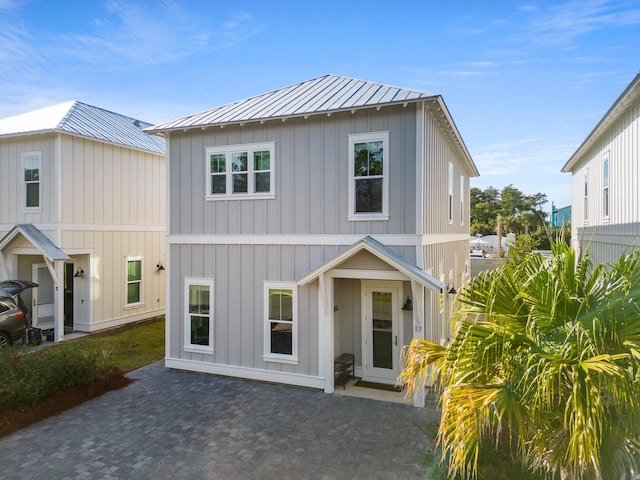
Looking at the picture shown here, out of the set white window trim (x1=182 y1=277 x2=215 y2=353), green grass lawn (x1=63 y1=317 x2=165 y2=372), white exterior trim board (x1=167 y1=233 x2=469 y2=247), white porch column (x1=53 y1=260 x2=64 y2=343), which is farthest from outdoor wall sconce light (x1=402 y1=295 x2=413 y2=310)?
white porch column (x1=53 y1=260 x2=64 y2=343)

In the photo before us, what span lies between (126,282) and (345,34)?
1216cm

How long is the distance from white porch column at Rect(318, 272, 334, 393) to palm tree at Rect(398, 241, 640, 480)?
16.3 ft

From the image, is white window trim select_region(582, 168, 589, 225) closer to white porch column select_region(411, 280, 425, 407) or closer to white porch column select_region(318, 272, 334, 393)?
white porch column select_region(411, 280, 425, 407)

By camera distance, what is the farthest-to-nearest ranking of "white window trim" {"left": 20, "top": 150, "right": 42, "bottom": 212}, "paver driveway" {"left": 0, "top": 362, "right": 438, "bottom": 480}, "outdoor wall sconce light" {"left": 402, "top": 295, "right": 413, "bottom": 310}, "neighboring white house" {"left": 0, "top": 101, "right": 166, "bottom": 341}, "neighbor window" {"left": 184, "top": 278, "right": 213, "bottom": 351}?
1. "white window trim" {"left": 20, "top": 150, "right": 42, "bottom": 212}
2. "neighboring white house" {"left": 0, "top": 101, "right": 166, "bottom": 341}
3. "neighbor window" {"left": 184, "top": 278, "right": 213, "bottom": 351}
4. "outdoor wall sconce light" {"left": 402, "top": 295, "right": 413, "bottom": 310}
5. "paver driveway" {"left": 0, "top": 362, "right": 438, "bottom": 480}

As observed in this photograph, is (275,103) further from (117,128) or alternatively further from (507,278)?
(117,128)

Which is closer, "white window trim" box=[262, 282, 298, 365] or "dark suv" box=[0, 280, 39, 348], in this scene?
"white window trim" box=[262, 282, 298, 365]

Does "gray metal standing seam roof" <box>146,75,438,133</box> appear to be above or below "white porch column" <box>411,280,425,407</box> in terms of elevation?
above

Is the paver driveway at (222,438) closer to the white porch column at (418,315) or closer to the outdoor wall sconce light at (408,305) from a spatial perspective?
the white porch column at (418,315)

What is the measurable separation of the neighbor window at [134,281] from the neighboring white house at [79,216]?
40mm

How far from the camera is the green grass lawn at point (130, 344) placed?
11945mm

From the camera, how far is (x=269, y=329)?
10367 millimetres

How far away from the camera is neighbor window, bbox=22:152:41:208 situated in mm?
14523

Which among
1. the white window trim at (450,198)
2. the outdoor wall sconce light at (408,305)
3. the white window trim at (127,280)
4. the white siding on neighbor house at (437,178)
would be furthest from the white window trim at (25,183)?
the white window trim at (450,198)

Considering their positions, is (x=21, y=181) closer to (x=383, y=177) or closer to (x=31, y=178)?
(x=31, y=178)
